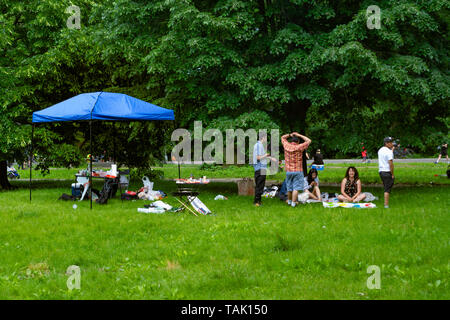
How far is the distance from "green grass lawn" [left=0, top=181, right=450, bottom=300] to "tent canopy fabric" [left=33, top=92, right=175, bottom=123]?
8.91ft

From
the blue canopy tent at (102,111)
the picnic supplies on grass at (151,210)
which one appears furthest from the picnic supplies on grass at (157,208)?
the blue canopy tent at (102,111)

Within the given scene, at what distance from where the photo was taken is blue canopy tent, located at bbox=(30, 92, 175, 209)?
12.7 meters

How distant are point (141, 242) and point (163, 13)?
392 inches

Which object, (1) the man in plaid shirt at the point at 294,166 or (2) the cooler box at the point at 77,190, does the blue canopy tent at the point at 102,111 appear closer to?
(2) the cooler box at the point at 77,190

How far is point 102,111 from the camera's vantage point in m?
12.8

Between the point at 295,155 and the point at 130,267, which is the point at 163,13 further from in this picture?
the point at 130,267

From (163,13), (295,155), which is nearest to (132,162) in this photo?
(163,13)

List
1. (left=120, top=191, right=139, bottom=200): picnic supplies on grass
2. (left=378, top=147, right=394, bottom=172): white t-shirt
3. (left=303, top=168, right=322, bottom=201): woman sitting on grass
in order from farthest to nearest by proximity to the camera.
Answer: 1. (left=120, top=191, right=139, bottom=200): picnic supplies on grass
2. (left=303, top=168, right=322, bottom=201): woman sitting on grass
3. (left=378, top=147, right=394, bottom=172): white t-shirt

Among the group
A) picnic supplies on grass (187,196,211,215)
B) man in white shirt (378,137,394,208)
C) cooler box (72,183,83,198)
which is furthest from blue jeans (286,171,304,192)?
cooler box (72,183,83,198)

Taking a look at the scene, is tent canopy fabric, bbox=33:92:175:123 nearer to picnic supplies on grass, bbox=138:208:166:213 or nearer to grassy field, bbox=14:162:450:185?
picnic supplies on grass, bbox=138:208:166:213

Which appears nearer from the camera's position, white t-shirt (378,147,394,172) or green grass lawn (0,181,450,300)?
green grass lawn (0,181,450,300)

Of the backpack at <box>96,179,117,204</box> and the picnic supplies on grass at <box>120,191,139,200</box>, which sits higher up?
the backpack at <box>96,179,117,204</box>

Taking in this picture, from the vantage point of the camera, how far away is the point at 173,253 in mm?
7551

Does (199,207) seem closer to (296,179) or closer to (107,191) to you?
(296,179)
